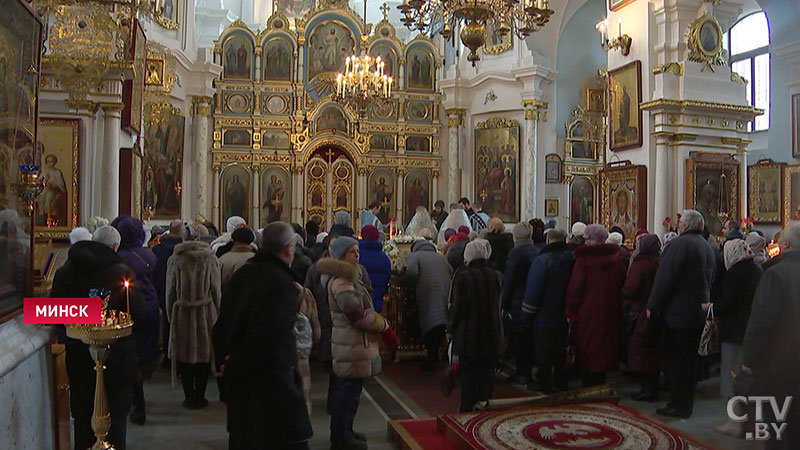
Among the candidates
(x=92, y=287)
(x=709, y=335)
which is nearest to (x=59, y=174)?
(x=92, y=287)

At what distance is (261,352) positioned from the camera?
3.18 m

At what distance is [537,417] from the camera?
4.69 meters

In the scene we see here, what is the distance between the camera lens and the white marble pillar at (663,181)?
35.5 ft

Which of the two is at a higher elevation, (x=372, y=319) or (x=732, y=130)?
(x=732, y=130)

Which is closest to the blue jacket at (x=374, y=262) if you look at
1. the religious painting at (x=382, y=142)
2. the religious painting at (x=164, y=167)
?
the religious painting at (x=164, y=167)

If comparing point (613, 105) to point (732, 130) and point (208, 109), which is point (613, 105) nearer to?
point (732, 130)

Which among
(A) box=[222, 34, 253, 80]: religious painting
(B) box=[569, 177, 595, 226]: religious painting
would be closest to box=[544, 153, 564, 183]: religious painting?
(B) box=[569, 177, 595, 226]: religious painting

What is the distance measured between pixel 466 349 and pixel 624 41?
8596 mm

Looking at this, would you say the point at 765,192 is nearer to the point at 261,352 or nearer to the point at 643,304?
the point at 643,304

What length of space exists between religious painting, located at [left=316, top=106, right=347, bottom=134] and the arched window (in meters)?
10.3

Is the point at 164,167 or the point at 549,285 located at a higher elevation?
the point at 164,167

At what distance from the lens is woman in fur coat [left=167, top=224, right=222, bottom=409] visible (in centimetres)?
531

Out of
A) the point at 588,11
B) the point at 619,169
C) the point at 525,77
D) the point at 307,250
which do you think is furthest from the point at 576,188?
the point at 307,250

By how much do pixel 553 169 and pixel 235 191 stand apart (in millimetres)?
8440
